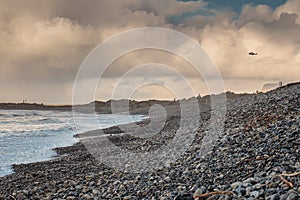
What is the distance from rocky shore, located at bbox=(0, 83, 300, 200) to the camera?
6035mm

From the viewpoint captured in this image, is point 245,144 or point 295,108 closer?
point 245,144

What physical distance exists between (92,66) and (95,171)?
3584 millimetres

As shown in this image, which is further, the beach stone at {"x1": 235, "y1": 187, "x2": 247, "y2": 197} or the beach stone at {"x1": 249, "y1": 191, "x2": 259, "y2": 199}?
the beach stone at {"x1": 235, "y1": 187, "x2": 247, "y2": 197}

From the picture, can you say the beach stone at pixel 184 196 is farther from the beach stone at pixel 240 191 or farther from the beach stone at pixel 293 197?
the beach stone at pixel 293 197

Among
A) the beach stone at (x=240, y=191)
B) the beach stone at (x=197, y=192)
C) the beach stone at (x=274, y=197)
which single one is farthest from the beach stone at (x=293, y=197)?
the beach stone at (x=197, y=192)

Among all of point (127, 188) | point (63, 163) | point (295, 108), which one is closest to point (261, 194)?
point (127, 188)

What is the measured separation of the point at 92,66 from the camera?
12492 millimetres

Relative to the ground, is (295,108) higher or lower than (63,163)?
higher

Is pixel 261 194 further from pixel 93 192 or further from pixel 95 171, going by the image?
pixel 95 171

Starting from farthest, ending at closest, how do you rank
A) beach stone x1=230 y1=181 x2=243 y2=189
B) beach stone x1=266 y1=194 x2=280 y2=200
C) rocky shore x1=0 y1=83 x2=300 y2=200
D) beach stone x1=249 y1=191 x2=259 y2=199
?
beach stone x1=230 y1=181 x2=243 y2=189
rocky shore x1=0 y1=83 x2=300 y2=200
beach stone x1=249 y1=191 x2=259 y2=199
beach stone x1=266 y1=194 x2=280 y2=200

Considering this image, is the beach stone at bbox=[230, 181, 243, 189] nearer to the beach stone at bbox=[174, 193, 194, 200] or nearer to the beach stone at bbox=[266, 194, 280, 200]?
the beach stone at bbox=[174, 193, 194, 200]

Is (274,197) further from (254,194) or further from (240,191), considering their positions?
(240,191)

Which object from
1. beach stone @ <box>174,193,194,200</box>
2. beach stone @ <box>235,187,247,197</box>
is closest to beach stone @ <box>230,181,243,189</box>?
beach stone @ <box>235,187,247,197</box>

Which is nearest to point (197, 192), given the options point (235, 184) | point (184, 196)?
point (184, 196)
